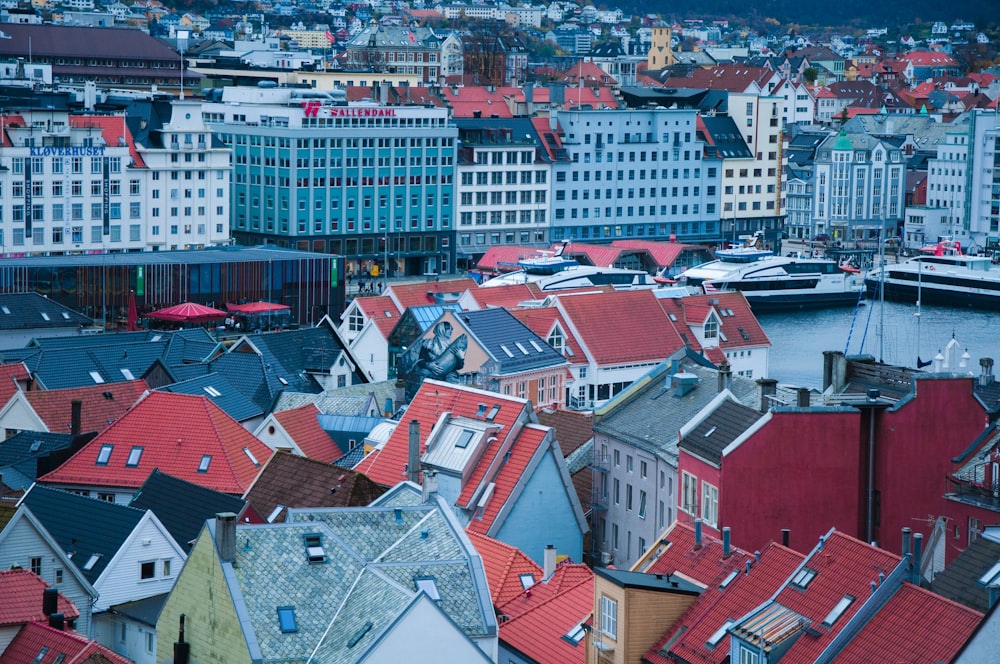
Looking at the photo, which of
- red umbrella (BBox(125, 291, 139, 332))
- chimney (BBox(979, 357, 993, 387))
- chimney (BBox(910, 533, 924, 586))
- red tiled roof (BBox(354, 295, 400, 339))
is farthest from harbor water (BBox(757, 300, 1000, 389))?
chimney (BBox(910, 533, 924, 586))

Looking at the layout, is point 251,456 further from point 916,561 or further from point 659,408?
point 916,561

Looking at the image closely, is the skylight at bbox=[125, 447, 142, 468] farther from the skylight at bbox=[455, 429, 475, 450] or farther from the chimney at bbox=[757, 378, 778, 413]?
the chimney at bbox=[757, 378, 778, 413]

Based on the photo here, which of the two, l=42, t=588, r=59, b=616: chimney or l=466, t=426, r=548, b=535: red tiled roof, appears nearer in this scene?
l=42, t=588, r=59, b=616: chimney

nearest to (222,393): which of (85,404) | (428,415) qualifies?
(85,404)

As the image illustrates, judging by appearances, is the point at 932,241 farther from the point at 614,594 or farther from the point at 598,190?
the point at 614,594

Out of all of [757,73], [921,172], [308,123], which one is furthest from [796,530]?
[757,73]

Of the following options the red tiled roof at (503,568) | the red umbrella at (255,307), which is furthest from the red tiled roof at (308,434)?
the red umbrella at (255,307)

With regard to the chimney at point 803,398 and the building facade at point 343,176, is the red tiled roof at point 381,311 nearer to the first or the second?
the chimney at point 803,398
